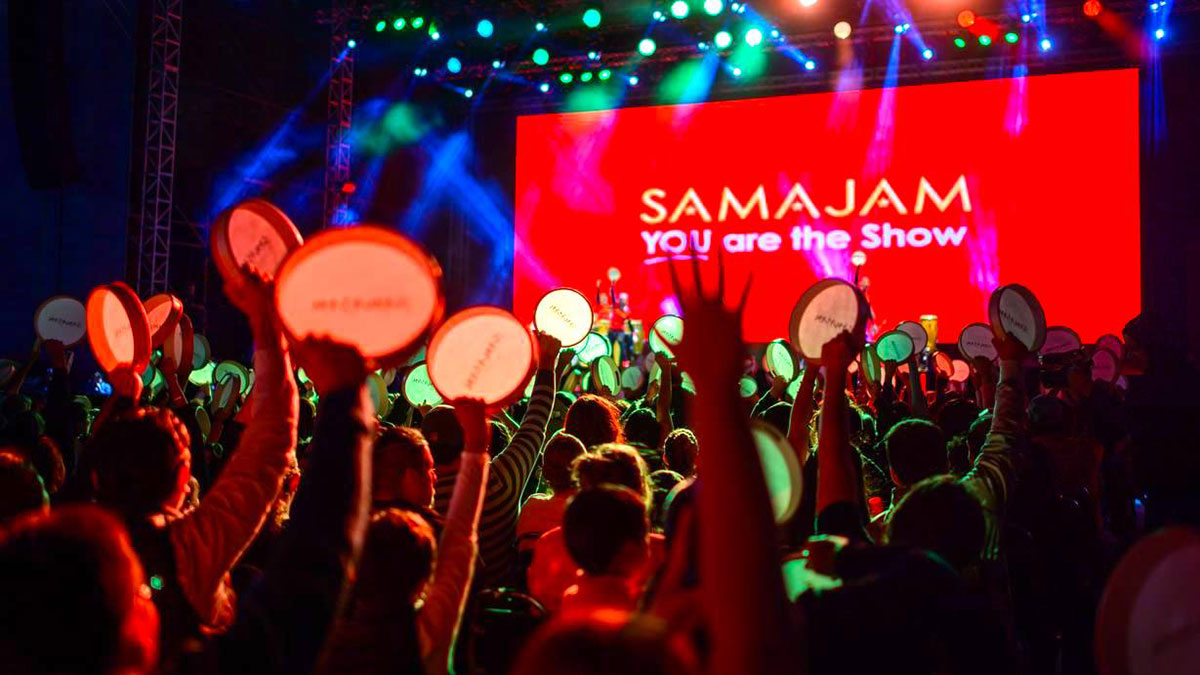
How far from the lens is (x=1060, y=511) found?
3.72 meters

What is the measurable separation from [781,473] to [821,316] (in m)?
1.49

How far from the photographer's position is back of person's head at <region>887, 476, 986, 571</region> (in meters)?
1.89

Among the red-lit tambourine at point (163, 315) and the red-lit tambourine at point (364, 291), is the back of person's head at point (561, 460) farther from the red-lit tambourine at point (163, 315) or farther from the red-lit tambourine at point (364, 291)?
the red-lit tambourine at point (364, 291)

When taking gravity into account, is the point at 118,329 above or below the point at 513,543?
above

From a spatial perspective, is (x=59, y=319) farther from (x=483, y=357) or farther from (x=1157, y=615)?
(x=1157, y=615)

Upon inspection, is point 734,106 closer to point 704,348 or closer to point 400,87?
point 400,87

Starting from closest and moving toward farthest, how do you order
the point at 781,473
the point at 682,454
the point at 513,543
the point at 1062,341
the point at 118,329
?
the point at 781,473 → the point at 118,329 → the point at 513,543 → the point at 682,454 → the point at 1062,341

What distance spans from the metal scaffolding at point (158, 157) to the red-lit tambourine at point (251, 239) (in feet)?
32.3

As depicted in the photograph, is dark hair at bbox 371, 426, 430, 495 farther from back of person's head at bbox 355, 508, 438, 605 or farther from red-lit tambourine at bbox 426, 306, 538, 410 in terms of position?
back of person's head at bbox 355, 508, 438, 605

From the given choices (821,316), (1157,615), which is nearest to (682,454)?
(821,316)

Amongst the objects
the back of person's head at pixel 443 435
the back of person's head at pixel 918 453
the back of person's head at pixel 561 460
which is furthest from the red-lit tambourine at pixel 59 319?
the back of person's head at pixel 918 453

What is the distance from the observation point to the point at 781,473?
170 centimetres

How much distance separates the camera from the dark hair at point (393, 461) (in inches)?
99.8

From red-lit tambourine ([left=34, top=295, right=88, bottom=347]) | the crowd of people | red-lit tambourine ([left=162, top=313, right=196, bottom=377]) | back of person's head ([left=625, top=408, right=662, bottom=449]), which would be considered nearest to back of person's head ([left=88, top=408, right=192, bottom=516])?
the crowd of people
